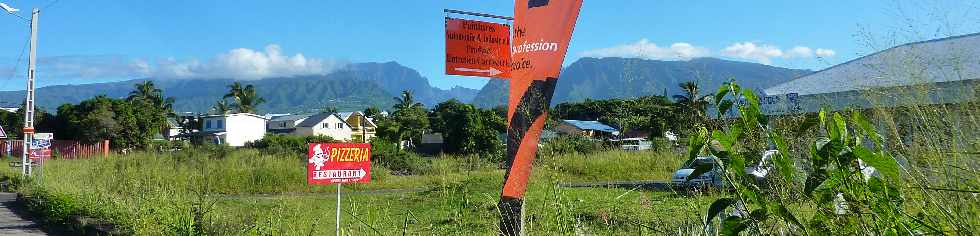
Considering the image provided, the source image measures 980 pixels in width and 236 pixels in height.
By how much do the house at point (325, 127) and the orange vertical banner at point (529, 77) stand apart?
269 ft

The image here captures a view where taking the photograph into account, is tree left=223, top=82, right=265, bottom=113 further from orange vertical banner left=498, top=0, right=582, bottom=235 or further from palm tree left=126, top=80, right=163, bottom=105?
orange vertical banner left=498, top=0, right=582, bottom=235

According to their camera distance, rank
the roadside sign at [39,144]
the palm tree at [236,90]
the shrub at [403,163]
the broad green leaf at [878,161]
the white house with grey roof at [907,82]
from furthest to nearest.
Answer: the palm tree at [236,90], the shrub at [403,163], the roadside sign at [39,144], the white house with grey roof at [907,82], the broad green leaf at [878,161]

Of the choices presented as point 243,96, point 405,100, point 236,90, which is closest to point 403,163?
point 405,100

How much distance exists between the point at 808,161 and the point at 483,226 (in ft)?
10.2

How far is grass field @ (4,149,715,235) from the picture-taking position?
3.60 meters

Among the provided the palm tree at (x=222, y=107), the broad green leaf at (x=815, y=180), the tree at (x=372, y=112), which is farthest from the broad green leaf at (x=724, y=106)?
the palm tree at (x=222, y=107)

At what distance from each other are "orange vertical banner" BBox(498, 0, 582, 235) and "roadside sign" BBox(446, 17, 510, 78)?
0.62 meters

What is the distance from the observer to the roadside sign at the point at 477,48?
4148 mm

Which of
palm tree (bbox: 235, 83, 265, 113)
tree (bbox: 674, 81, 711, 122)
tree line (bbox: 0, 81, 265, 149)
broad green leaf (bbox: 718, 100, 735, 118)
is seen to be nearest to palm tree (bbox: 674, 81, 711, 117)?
tree (bbox: 674, 81, 711, 122)

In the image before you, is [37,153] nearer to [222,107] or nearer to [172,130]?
[222,107]

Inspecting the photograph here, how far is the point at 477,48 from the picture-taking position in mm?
4254

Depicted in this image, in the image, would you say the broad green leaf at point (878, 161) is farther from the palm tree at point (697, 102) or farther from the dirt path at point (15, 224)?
the dirt path at point (15, 224)

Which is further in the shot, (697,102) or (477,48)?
(477,48)

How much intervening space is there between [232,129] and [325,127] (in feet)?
46.5
